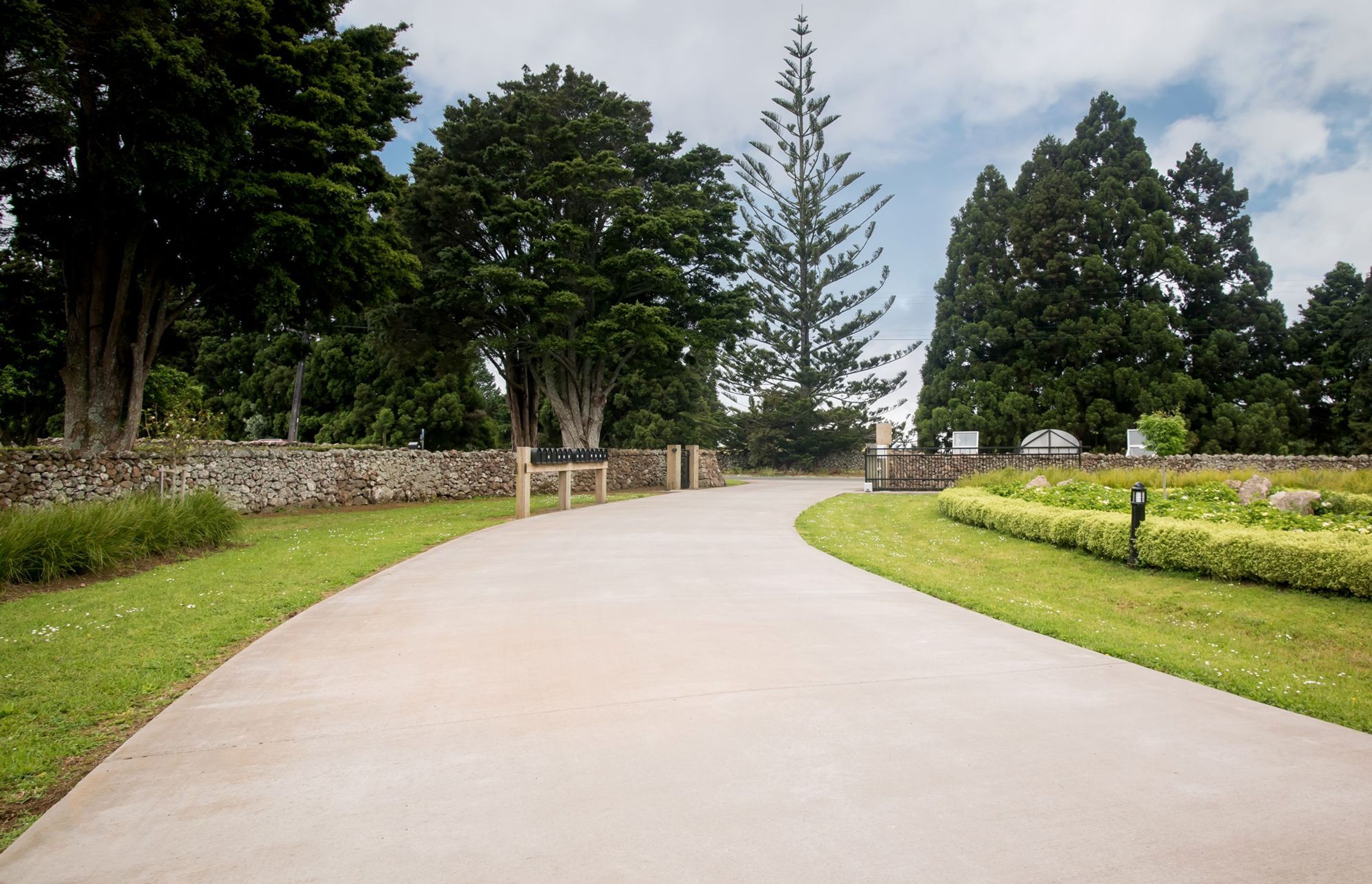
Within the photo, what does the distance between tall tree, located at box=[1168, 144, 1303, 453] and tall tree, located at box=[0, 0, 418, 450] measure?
29.9 metres

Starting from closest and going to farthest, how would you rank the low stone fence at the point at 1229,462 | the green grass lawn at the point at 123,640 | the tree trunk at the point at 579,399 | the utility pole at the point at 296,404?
the green grass lawn at the point at 123,640 → the low stone fence at the point at 1229,462 → the tree trunk at the point at 579,399 → the utility pole at the point at 296,404

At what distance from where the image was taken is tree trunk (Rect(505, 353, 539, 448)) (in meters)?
27.4

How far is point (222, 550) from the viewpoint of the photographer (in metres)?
10.7

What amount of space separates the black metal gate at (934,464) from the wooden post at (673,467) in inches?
225

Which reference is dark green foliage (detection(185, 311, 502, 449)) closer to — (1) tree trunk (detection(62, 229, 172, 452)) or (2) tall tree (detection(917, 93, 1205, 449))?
(1) tree trunk (detection(62, 229, 172, 452))

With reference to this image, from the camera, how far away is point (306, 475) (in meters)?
18.1

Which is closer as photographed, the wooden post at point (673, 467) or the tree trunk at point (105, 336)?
the tree trunk at point (105, 336)

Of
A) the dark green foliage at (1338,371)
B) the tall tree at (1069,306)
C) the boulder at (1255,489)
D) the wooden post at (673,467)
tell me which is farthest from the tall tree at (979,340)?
the boulder at (1255,489)

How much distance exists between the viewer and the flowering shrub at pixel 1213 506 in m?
8.86

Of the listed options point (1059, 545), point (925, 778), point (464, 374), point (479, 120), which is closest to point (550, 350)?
point (479, 120)

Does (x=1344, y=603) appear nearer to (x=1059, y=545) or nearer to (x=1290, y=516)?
(x=1290, y=516)

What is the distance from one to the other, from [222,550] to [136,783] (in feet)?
28.4

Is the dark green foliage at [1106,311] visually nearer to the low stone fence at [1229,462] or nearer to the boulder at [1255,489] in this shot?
the low stone fence at [1229,462]

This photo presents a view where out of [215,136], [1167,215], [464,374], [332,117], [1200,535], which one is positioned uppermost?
[1167,215]
